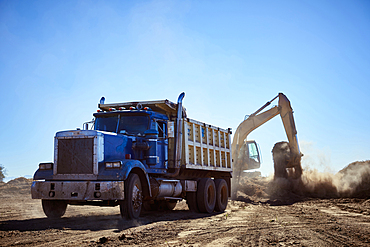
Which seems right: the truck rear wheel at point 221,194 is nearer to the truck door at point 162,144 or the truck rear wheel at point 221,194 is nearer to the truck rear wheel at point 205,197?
the truck rear wheel at point 205,197

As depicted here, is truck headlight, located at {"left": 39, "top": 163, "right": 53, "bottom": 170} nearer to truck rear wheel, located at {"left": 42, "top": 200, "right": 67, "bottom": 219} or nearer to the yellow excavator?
truck rear wheel, located at {"left": 42, "top": 200, "right": 67, "bottom": 219}

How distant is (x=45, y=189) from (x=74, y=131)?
1.53 metres

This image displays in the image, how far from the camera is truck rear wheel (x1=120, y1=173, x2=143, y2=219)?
859cm

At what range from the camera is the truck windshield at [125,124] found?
33.9 feet

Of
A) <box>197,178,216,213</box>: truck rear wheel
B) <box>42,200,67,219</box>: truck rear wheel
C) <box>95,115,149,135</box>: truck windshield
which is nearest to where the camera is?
<box>42,200,67,219</box>: truck rear wheel

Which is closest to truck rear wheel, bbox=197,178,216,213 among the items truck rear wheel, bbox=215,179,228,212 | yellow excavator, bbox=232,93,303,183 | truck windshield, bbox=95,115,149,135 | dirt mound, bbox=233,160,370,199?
truck rear wheel, bbox=215,179,228,212

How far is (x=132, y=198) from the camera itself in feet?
28.9

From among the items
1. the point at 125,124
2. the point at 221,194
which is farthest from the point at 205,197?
the point at 125,124

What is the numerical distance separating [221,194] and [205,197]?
1955 mm

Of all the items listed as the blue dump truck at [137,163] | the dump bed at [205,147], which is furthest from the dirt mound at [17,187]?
the dump bed at [205,147]

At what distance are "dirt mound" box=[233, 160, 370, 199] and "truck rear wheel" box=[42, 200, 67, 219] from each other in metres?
13.2

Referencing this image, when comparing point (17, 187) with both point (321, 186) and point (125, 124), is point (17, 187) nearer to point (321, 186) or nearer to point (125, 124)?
point (125, 124)

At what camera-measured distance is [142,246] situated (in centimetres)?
561

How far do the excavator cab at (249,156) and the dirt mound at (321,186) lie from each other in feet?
14.4
